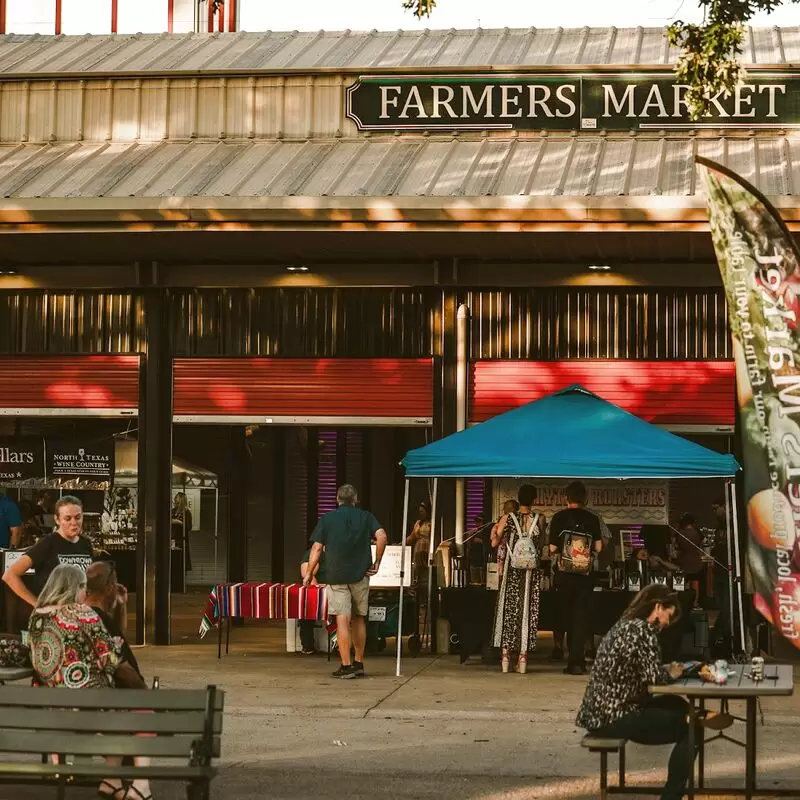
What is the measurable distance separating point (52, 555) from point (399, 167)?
6865 millimetres

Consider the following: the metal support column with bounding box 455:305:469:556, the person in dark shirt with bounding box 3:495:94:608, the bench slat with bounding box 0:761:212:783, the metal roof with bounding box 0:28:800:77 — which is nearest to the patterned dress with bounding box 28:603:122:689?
the bench slat with bounding box 0:761:212:783

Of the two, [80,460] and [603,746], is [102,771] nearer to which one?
[603,746]

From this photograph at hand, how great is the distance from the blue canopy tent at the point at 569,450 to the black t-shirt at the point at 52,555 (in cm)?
384

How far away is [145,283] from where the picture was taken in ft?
53.7

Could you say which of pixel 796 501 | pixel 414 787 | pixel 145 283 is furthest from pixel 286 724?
pixel 145 283

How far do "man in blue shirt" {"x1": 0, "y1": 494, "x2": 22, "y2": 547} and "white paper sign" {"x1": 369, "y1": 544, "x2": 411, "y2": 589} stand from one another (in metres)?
3.81

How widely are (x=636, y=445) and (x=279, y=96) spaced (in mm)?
6316

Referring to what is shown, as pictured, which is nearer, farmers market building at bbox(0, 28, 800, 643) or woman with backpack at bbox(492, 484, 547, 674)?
woman with backpack at bbox(492, 484, 547, 674)

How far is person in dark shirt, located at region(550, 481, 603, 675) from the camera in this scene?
14195 millimetres

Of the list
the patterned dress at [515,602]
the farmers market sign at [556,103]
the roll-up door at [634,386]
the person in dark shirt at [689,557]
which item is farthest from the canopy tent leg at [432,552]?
the farmers market sign at [556,103]

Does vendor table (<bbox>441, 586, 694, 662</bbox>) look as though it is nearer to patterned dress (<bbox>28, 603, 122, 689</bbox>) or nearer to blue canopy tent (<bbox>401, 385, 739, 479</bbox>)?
blue canopy tent (<bbox>401, 385, 739, 479</bbox>)

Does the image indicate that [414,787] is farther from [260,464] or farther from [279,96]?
[260,464]

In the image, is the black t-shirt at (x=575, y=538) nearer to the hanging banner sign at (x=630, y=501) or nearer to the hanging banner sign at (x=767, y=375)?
the hanging banner sign at (x=630, y=501)

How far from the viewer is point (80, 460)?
54.5 ft
